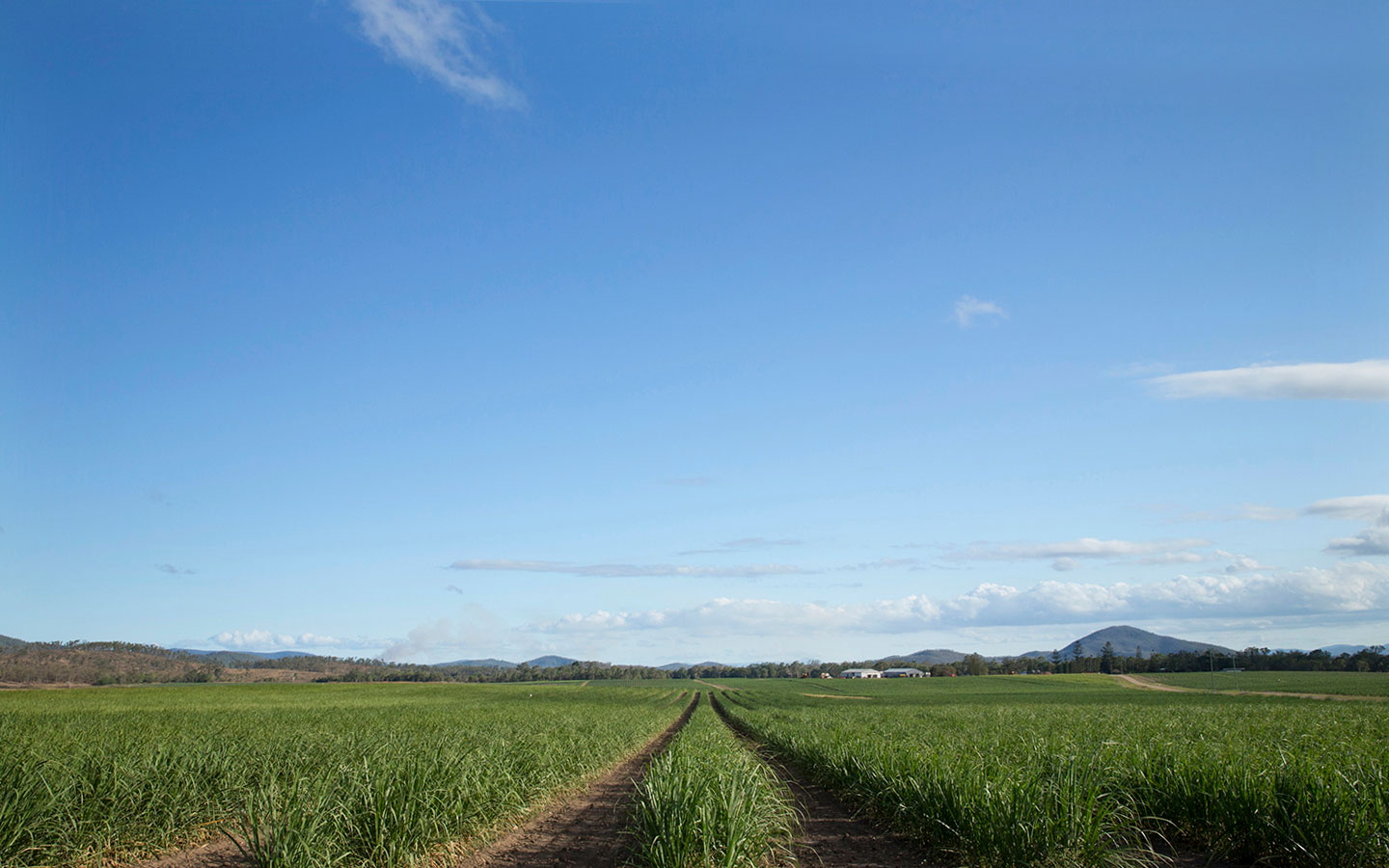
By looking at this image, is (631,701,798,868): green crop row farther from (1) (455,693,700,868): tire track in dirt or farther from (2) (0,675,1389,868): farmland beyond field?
(1) (455,693,700,868): tire track in dirt

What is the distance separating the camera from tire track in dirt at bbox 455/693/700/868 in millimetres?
10133

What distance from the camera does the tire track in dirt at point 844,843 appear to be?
973cm

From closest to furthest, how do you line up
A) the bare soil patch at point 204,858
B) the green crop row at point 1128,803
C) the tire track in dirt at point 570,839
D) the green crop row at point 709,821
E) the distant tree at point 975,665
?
the green crop row at point 1128,803 → the green crop row at point 709,821 → the bare soil patch at point 204,858 → the tire track in dirt at point 570,839 → the distant tree at point 975,665

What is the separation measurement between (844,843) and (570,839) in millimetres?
4561

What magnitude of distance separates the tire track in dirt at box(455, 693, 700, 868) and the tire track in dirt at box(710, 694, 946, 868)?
2.89 meters

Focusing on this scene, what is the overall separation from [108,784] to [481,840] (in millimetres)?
5318

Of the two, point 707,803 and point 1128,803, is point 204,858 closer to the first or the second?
point 707,803

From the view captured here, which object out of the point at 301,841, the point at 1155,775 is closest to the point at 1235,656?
the point at 1155,775

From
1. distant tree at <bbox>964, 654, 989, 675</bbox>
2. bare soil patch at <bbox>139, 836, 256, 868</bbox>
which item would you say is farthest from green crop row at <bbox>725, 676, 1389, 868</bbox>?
distant tree at <bbox>964, 654, 989, 675</bbox>

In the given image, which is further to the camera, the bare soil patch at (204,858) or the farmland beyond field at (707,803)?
the bare soil patch at (204,858)

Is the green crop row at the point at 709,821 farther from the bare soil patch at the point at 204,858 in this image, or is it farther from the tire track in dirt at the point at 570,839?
the bare soil patch at the point at 204,858

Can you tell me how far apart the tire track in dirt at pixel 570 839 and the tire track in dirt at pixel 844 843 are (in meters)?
2.89

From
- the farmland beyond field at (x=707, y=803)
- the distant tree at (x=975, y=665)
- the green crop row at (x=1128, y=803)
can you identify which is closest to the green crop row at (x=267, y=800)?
the farmland beyond field at (x=707, y=803)

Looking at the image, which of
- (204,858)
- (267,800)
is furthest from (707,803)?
(204,858)
